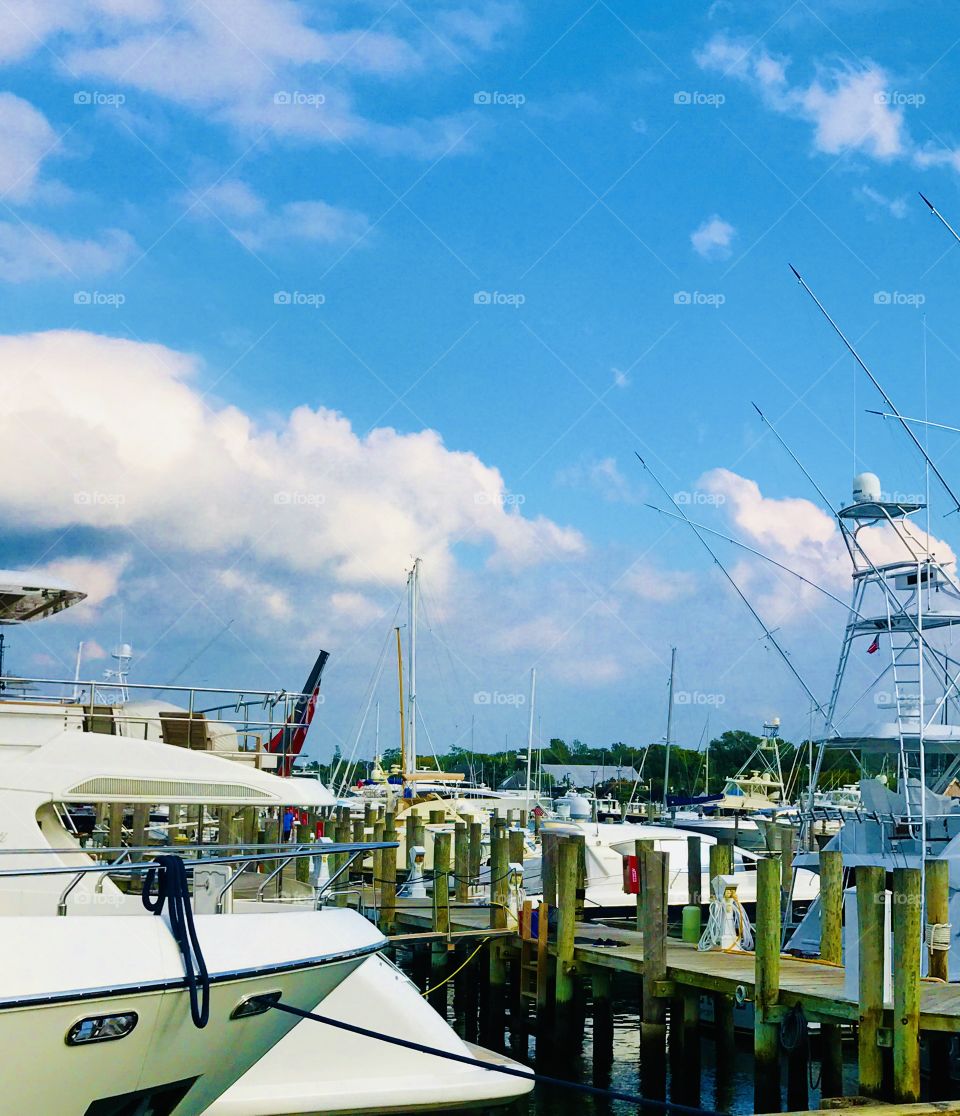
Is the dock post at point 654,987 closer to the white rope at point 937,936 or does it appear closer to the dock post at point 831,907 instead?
the dock post at point 831,907

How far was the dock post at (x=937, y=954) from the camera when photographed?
15203mm

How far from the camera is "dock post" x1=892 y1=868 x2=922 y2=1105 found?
12.7m

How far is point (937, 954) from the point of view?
15359 mm

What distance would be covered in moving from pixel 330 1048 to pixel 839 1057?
5814 millimetres

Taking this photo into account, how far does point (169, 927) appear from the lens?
921cm

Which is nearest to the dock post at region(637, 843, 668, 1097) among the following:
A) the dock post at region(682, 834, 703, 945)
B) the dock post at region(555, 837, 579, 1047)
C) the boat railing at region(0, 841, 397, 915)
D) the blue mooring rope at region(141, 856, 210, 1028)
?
the dock post at region(555, 837, 579, 1047)

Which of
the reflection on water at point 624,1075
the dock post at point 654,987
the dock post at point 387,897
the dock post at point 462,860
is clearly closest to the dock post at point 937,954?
the reflection on water at point 624,1075

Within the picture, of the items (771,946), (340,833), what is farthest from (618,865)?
(771,946)

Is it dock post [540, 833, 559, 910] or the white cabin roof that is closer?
the white cabin roof

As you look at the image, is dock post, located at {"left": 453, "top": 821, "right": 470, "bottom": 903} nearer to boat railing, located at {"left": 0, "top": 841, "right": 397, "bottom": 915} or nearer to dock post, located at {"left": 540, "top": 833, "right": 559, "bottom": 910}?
dock post, located at {"left": 540, "top": 833, "right": 559, "bottom": 910}

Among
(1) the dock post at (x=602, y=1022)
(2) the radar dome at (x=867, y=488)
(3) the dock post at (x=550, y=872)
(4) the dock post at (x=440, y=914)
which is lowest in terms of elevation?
(1) the dock post at (x=602, y=1022)

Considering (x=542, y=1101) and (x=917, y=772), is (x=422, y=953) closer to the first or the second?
(x=542, y=1101)

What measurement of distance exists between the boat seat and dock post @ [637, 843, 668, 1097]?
19.9 ft

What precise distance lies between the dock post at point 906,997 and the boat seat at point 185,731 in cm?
851
